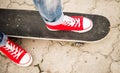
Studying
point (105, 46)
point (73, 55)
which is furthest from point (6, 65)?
point (105, 46)

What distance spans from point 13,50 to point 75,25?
497mm

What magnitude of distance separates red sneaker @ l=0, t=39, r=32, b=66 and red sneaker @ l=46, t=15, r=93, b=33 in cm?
28

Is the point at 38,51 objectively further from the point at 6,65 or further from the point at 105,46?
the point at 105,46

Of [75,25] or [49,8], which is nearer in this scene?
[49,8]

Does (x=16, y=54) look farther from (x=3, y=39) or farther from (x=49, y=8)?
(x=49, y=8)

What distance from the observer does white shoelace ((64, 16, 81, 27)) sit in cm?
134

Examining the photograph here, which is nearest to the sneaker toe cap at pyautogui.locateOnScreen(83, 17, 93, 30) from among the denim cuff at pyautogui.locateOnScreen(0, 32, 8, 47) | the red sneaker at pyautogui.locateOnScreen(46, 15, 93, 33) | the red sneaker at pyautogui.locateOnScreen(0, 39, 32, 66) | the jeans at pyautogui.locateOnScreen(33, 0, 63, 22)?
the red sneaker at pyautogui.locateOnScreen(46, 15, 93, 33)

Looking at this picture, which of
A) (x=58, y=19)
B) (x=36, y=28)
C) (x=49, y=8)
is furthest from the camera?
(x=36, y=28)

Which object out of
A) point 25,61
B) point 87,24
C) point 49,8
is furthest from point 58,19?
point 25,61

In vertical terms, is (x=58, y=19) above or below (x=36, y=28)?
above

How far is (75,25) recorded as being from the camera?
1.39m

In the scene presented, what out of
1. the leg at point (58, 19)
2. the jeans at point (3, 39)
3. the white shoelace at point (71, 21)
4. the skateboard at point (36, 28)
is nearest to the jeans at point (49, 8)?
the leg at point (58, 19)

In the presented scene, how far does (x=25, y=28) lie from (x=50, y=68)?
363 millimetres

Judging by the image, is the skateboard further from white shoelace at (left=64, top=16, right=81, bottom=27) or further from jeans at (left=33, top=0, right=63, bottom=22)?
jeans at (left=33, top=0, right=63, bottom=22)
